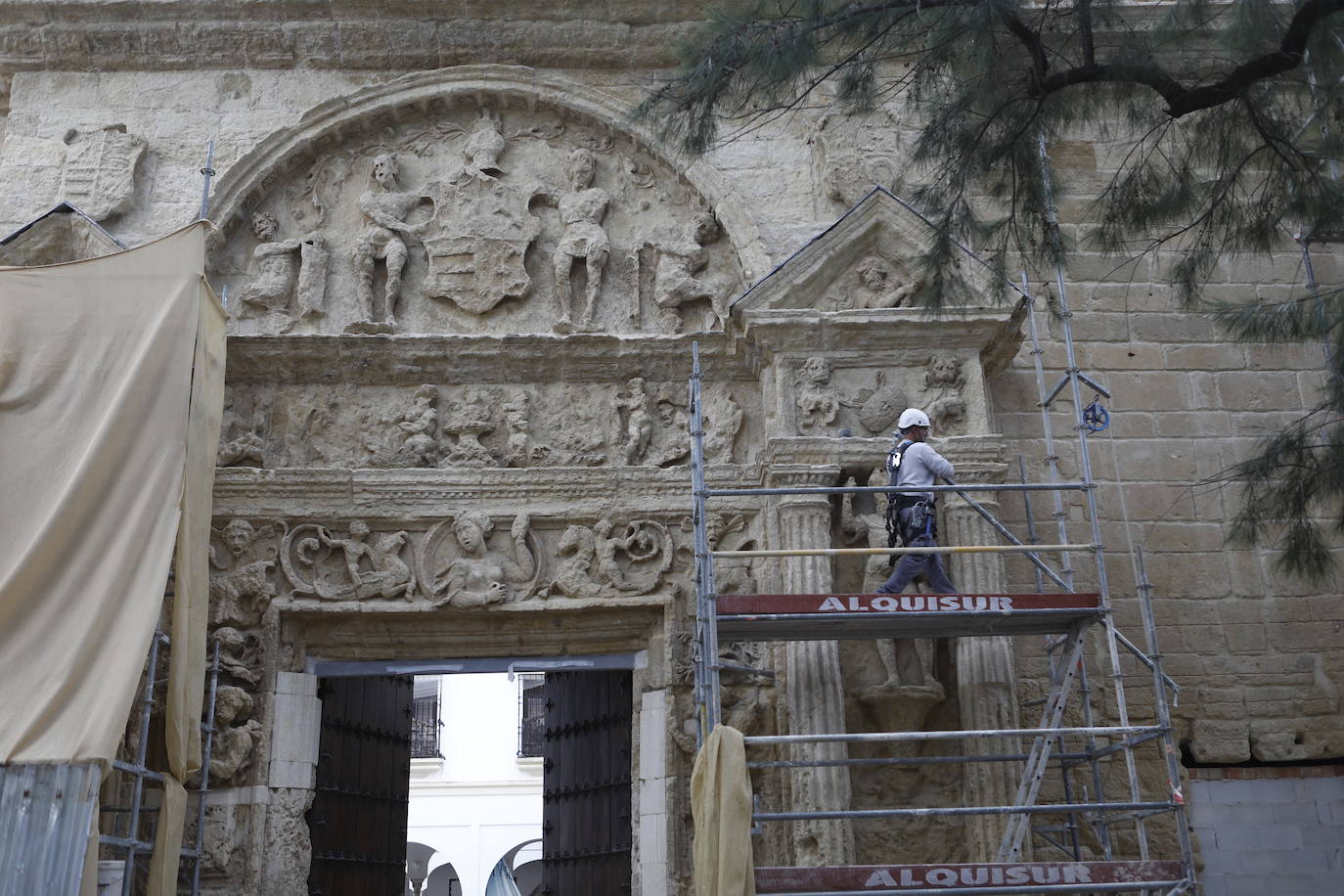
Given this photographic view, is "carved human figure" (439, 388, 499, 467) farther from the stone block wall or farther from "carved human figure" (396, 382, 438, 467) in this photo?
the stone block wall

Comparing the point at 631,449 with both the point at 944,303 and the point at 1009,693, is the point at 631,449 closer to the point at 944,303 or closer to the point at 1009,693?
the point at 944,303

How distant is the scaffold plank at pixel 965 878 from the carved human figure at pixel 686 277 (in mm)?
3013

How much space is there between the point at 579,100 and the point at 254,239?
189cm

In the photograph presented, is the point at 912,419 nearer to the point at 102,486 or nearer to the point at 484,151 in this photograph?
the point at 484,151

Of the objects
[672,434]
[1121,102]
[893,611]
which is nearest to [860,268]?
[672,434]

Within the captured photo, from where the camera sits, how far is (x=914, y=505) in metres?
5.51

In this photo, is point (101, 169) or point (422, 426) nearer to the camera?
point (422, 426)

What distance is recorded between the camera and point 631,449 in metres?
6.55

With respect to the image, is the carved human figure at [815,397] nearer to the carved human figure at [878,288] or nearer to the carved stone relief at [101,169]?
the carved human figure at [878,288]

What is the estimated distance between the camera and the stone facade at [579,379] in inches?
242

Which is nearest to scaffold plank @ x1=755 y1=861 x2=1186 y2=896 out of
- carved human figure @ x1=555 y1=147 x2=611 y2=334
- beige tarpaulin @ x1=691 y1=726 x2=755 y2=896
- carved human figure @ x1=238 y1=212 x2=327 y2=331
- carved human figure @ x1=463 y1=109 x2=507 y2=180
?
A: beige tarpaulin @ x1=691 y1=726 x2=755 y2=896

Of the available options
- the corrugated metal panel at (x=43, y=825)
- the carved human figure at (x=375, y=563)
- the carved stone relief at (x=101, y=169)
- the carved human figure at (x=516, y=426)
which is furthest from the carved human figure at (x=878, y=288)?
the corrugated metal panel at (x=43, y=825)

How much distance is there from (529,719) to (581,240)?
11697 mm

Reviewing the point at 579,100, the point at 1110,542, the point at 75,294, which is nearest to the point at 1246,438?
the point at 1110,542
